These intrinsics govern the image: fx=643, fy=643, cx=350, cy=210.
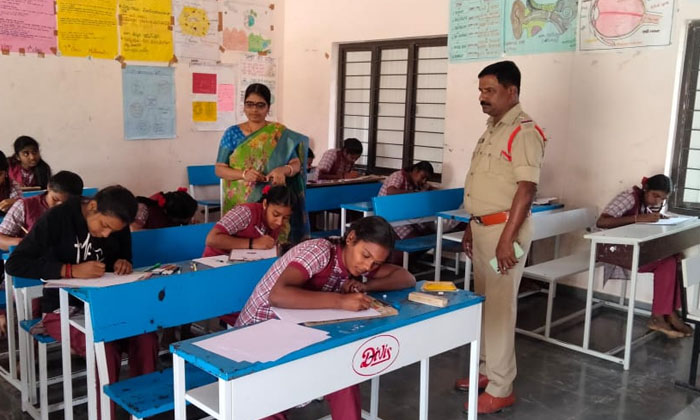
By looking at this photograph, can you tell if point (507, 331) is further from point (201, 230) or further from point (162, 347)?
point (162, 347)

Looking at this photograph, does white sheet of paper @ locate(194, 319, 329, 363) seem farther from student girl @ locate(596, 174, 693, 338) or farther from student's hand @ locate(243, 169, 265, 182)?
student girl @ locate(596, 174, 693, 338)

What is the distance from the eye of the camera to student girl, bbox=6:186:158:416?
236 centimetres

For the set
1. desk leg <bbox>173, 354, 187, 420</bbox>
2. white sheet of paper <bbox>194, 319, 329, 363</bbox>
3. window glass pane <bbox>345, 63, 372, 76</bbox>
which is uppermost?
window glass pane <bbox>345, 63, 372, 76</bbox>

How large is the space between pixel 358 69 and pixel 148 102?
2072mm

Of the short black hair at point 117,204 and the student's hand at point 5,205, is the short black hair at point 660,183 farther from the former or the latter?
the student's hand at point 5,205

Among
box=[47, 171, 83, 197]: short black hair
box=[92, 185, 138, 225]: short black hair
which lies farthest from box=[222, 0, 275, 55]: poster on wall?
box=[92, 185, 138, 225]: short black hair

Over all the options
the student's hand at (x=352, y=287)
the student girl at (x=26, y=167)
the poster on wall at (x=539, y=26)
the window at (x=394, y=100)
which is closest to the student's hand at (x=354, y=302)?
the student's hand at (x=352, y=287)

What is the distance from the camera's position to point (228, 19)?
6.36 meters

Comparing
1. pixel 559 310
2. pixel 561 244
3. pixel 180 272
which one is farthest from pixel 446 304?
pixel 561 244

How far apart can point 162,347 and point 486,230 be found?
72.4 inches

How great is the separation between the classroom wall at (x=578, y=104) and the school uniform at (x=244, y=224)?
2.68 m

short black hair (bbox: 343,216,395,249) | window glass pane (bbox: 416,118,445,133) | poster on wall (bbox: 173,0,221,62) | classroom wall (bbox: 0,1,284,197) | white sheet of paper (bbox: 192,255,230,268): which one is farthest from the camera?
poster on wall (bbox: 173,0,221,62)

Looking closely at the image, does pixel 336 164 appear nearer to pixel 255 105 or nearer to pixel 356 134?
pixel 356 134

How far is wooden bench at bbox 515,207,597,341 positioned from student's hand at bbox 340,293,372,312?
6.53 ft
